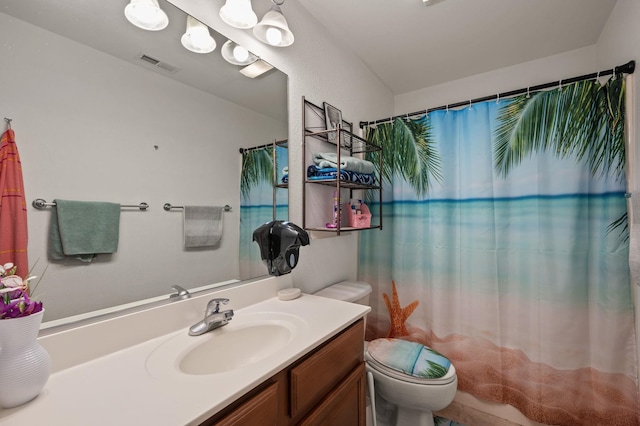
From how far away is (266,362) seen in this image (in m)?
0.75

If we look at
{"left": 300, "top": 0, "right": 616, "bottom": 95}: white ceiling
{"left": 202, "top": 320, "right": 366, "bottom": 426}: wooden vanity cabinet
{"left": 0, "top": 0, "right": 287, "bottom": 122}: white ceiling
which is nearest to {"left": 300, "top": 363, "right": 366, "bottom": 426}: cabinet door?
{"left": 202, "top": 320, "right": 366, "bottom": 426}: wooden vanity cabinet

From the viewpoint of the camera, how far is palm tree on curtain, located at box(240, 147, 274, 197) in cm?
125

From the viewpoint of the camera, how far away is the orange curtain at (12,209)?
66 centimetres

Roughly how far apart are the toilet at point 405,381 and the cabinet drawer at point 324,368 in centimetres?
32

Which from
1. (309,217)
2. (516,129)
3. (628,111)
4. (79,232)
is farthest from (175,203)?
(628,111)

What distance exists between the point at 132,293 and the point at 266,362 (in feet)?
1.69

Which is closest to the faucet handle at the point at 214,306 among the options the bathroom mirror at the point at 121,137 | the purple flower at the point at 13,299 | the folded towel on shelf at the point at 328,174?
the bathroom mirror at the point at 121,137

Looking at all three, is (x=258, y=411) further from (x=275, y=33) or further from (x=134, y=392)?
(x=275, y=33)

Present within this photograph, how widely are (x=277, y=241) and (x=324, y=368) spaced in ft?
1.79

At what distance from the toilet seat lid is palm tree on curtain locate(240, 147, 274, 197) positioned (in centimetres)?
110

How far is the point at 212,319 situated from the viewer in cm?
96

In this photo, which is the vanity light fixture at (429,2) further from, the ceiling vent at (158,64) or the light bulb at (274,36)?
the ceiling vent at (158,64)

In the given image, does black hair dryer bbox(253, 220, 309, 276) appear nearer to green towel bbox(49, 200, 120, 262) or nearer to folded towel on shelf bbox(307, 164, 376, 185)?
folded towel on shelf bbox(307, 164, 376, 185)

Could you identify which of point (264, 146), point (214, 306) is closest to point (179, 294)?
point (214, 306)
